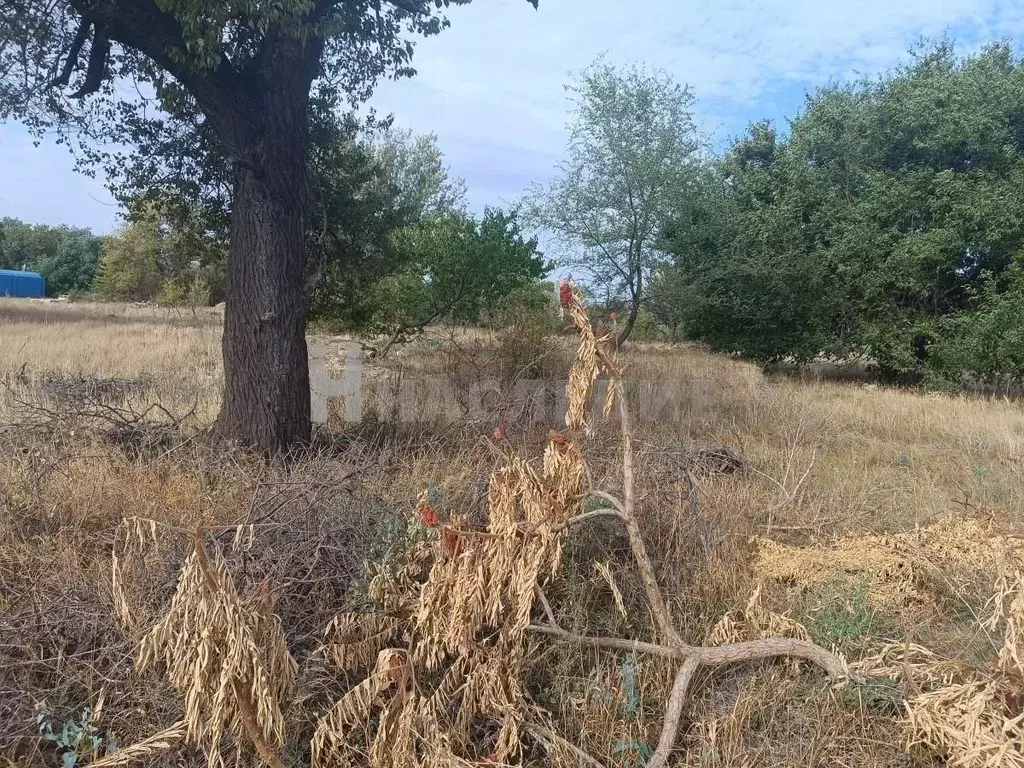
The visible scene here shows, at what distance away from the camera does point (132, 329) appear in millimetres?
16500

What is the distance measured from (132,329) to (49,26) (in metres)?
12.0

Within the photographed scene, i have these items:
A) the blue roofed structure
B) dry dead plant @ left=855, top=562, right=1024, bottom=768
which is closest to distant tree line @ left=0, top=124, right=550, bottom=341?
dry dead plant @ left=855, top=562, right=1024, bottom=768

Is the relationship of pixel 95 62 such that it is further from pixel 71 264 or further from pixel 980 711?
pixel 71 264

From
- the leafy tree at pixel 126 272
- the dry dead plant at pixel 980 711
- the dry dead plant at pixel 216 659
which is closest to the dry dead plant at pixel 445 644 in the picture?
the dry dead plant at pixel 216 659

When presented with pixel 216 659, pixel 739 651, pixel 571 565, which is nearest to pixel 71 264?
pixel 571 565

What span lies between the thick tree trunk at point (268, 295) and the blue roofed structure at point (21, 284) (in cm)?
4838

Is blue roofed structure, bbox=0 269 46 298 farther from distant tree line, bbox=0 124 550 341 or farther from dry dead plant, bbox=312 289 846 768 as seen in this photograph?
dry dead plant, bbox=312 289 846 768

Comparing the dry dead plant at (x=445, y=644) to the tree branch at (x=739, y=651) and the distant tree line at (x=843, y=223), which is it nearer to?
the tree branch at (x=739, y=651)

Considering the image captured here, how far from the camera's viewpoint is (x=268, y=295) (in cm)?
536

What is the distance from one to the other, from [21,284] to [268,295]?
51589 millimetres

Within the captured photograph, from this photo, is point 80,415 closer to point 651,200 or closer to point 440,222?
point 440,222

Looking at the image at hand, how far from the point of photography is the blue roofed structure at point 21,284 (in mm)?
45125

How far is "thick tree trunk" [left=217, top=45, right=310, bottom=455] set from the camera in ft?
17.4

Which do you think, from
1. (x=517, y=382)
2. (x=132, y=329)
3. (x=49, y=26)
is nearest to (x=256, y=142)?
(x=49, y=26)
